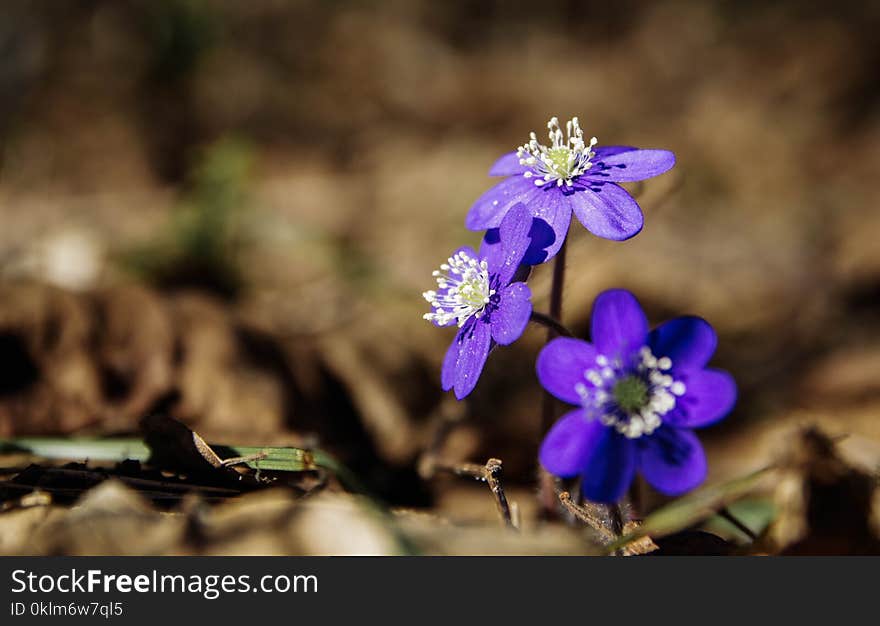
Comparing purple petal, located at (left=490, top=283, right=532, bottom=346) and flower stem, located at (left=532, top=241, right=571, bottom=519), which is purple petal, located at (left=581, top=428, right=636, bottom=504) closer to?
purple petal, located at (left=490, top=283, right=532, bottom=346)

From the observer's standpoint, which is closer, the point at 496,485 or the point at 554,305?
the point at 496,485

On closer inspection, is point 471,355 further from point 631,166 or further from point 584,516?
point 631,166

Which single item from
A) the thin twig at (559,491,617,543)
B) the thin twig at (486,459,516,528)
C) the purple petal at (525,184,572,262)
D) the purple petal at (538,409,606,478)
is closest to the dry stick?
the thin twig at (486,459,516,528)

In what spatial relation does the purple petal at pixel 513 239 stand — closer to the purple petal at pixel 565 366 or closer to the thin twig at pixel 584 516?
the purple petal at pixel 565 366

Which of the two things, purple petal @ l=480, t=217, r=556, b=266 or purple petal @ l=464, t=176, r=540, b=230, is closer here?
purple petal @ l=480, t=217, r=556, b=266

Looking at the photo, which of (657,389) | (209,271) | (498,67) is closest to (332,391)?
(209,271)

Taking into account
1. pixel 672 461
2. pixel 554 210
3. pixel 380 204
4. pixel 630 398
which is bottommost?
pixel 672 461

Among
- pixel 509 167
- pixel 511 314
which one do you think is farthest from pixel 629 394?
pixel 509 167
